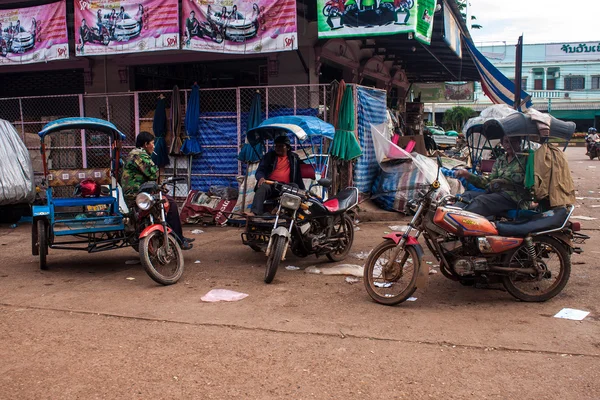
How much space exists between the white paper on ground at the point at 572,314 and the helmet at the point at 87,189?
5436 mm

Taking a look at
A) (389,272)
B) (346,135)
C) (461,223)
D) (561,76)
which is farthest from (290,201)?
(561,76)

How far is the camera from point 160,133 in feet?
36.6

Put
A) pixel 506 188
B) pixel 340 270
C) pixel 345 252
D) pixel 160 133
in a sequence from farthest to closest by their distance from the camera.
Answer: pixel 160 133 < pixel 345 252 < pixel 340 270 < pixel 506 188

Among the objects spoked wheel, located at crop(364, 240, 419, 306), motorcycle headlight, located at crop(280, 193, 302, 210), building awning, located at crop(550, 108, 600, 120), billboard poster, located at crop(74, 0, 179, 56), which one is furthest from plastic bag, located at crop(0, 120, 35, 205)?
building awning, located at crop(550, 108, 600, 120)

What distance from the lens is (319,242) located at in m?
6.79

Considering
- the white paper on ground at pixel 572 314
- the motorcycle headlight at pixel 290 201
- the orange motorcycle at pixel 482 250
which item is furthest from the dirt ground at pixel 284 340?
the motorcycle headlight at pixel 290 201

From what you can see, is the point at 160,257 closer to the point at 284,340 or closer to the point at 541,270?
the point at 284,340

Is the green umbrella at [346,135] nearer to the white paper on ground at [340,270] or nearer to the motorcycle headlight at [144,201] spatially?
the white paper on ground at [340,270]

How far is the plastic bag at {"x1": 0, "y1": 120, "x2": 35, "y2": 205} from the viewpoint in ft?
32.8

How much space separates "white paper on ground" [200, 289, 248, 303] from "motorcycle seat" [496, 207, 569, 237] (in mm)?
2630

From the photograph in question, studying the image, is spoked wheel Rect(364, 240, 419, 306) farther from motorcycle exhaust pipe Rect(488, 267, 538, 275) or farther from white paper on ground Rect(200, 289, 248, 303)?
white paper on ground Rect(200, 289, 248, 303)

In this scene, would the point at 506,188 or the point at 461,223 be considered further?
the point at 506,188

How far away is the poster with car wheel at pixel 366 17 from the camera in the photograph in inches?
378

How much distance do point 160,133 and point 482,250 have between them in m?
7.58
